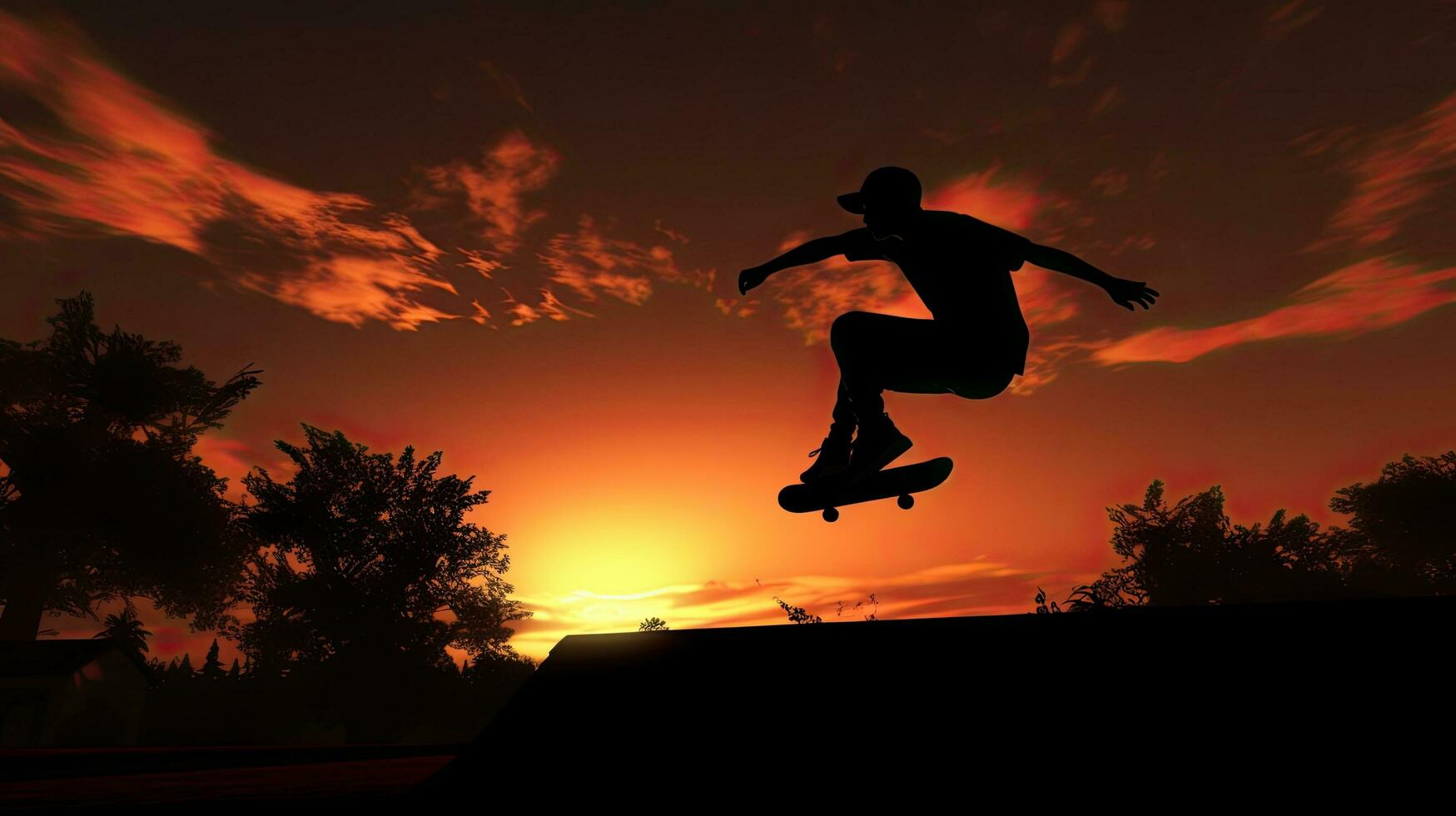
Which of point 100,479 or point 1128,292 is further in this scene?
point 100,479

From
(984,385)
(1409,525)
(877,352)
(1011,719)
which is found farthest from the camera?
(1409,525)

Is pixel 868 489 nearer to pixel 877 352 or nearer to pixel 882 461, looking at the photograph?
pixel 882 461

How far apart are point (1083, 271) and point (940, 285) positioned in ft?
3.31

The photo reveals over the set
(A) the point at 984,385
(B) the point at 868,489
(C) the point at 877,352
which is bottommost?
(B) the point at 868,489

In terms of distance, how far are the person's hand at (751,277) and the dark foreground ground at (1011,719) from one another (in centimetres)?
261

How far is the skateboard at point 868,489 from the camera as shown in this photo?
568 centimetres

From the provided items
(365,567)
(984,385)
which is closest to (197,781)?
(984,385)

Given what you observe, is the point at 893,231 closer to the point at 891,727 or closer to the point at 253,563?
the point at 891,727

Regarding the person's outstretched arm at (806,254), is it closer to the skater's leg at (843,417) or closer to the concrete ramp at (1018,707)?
the skater's leg at (843,417)

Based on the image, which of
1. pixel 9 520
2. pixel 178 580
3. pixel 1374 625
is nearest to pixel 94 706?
pixel 178 580

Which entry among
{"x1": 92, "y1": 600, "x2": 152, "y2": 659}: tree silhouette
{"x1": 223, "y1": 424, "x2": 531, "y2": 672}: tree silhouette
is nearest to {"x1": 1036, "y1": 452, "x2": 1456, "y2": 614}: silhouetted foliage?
{"x1": 223, "y1": 424, "x2": 531, "y2": 672}: tree silhouette

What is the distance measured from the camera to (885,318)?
5457 mm

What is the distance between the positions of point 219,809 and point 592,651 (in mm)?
2207

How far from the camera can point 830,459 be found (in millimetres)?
6141
